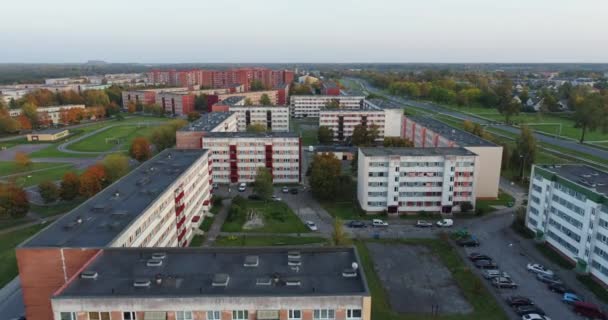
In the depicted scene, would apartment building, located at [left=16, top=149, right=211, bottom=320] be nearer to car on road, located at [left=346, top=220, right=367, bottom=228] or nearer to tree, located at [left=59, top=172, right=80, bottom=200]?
tree, located at [left=59, top=172, right=80, bottom=200]

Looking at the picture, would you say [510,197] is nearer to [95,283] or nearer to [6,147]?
[95,283]

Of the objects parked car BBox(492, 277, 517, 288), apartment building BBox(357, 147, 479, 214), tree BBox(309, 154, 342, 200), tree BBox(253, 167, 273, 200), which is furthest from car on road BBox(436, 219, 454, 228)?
tree BBox(253, 167, 273, 200)

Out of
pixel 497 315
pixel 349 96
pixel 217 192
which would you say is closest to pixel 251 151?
pixel 217 192

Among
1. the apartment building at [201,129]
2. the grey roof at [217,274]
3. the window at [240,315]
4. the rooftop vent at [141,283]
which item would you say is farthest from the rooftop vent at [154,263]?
the apartment building at [201,129]

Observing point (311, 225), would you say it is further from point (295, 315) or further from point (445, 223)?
point (295, 315)

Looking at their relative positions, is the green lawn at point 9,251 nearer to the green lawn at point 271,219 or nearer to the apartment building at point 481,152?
the green lawn at point 271,219
